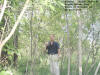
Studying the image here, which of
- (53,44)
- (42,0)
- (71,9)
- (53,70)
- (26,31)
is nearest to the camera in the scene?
(42,0)

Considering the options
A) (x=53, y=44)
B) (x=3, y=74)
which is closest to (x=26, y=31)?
(x=53, y=44)

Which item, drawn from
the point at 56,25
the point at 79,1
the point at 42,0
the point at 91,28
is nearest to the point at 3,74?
the point at 42,0

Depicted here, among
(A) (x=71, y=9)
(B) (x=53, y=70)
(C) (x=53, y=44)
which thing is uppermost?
(A) (x=71, y=9)

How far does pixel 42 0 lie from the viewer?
2.10 metres

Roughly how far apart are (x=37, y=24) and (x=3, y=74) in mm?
4383

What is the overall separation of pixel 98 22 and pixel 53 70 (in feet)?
7.75

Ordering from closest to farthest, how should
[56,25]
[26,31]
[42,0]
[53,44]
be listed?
[42,0] < [53,44] < [26,31] < [56,25]

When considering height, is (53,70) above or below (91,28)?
below

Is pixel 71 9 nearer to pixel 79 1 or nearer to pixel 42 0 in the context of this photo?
pixel 79 1

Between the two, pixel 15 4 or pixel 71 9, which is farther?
pixel 71 9

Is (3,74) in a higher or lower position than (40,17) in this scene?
lower

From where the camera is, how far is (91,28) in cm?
631

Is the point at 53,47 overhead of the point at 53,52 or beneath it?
overhead

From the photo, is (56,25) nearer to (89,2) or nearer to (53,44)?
(53,44)
